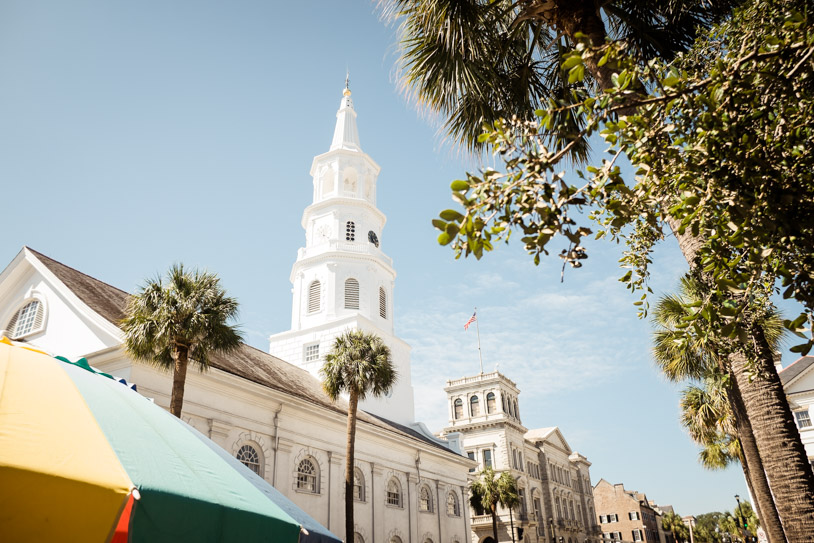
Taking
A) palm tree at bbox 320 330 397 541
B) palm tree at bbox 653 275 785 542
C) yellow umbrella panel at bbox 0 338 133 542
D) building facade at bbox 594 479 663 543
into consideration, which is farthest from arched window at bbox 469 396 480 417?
yellow umbrella panel at bbox 0 338 133 542

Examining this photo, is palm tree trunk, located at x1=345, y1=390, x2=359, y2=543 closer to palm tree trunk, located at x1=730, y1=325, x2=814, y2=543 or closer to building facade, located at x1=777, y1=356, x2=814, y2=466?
palm tree trunk, located at x1=730, y1=325, x2=814, y2=543

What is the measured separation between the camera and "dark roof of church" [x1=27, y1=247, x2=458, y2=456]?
21188 millimetres

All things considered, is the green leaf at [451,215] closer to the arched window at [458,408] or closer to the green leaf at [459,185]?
the green leaf at [459,185]

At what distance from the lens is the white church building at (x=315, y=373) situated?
66.9ft

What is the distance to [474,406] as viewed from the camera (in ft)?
201

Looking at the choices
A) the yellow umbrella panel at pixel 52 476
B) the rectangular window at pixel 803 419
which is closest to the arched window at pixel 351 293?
the yellow umbrella panel at pixel 52 476

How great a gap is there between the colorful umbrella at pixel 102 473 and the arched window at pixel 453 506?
113 feet

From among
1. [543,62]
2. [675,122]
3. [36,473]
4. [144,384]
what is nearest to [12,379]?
[36,473]

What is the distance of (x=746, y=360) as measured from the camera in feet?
20.4

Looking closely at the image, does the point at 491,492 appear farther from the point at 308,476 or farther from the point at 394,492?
the point at 308,476

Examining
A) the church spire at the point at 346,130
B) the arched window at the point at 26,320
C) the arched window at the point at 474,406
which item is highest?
the church spire at the point at 346,130

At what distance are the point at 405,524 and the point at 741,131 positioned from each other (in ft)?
102

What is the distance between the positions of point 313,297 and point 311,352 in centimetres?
408

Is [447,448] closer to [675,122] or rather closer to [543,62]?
[543,62]
